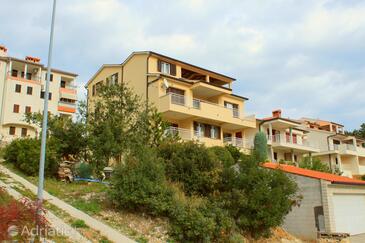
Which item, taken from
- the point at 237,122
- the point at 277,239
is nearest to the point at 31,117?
the point at 277,239

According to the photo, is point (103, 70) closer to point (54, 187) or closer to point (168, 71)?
point (168, 71)

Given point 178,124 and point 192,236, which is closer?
point 192,236

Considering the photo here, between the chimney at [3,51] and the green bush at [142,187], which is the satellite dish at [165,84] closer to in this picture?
the green bush at [142,187]

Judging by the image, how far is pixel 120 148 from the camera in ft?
72.2

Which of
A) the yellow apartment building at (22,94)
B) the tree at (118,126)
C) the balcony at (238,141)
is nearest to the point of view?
the tree at (118,126)

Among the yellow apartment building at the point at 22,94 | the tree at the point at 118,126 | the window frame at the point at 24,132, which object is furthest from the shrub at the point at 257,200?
the window frame at the point at 24,132

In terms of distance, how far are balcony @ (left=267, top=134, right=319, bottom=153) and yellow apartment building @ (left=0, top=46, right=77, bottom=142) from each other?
28445 millimetres

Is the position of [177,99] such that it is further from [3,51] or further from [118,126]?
[3,51]

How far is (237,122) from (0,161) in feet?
79.0

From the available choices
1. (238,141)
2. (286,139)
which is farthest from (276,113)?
(238,141)

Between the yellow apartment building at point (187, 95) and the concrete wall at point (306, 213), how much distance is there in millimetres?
16200

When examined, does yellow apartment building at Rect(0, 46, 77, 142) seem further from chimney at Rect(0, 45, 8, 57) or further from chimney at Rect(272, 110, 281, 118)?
chimney at Rect(272, 110, 281, 118)

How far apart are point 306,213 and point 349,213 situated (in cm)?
359

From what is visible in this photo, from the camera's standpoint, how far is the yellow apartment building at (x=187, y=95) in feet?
116
